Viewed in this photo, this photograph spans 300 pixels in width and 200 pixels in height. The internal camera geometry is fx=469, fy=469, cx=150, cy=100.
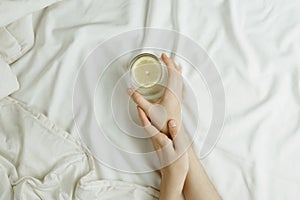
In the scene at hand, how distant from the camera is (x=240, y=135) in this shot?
0.99 m

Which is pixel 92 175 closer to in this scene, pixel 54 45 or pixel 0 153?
pixel 0 153

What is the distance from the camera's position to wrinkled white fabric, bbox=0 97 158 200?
0.93 meters

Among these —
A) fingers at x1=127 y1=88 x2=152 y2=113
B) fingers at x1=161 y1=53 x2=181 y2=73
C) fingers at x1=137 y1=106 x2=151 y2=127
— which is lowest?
fingers at x1=137 y1=106 x2=151 y2=127

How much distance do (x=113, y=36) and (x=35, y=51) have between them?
0.60ft

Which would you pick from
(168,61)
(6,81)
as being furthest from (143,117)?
(6,81)

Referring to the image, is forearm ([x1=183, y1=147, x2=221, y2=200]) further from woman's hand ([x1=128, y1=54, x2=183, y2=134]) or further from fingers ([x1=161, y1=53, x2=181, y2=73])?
fingers ([x1=161, y1=53, x2=181, y2=73])

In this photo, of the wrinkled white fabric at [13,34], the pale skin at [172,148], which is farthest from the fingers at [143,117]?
the wrinkled white fabric at [13,34]

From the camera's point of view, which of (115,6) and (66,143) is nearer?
(66,143)

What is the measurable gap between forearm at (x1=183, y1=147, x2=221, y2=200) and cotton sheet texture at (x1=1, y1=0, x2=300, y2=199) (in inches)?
0.9

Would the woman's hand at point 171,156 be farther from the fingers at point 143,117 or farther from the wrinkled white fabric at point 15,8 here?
the wrinkled white fabric at point 15,8

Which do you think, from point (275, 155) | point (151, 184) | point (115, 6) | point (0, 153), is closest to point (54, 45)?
point (115, 6)

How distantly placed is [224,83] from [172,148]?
194mm

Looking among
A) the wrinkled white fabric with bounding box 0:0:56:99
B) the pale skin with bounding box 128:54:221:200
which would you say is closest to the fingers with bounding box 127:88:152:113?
the pale skin with bounding box 128:54:221:200

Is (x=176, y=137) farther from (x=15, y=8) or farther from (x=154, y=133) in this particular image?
(x=15, y=8)
